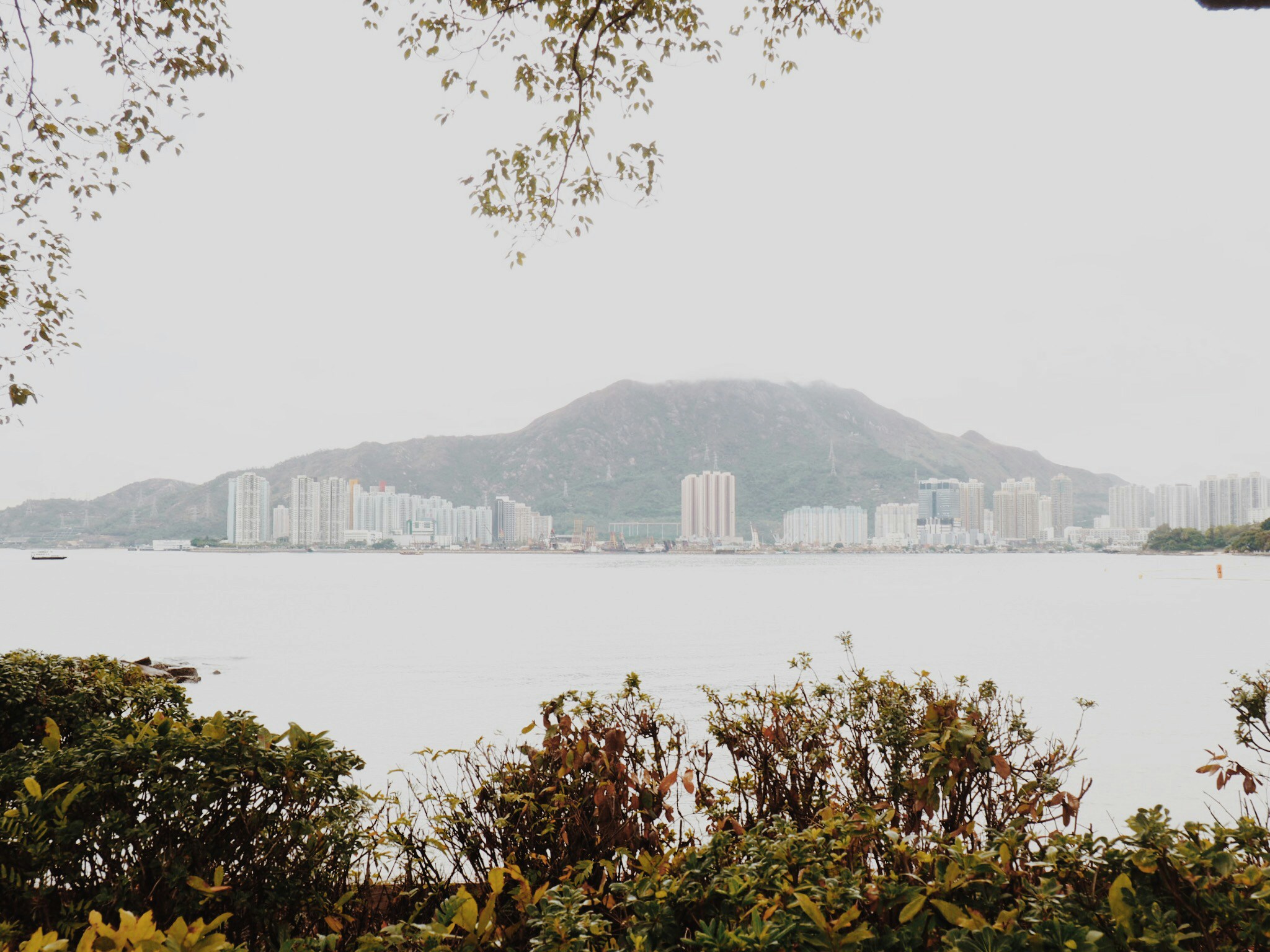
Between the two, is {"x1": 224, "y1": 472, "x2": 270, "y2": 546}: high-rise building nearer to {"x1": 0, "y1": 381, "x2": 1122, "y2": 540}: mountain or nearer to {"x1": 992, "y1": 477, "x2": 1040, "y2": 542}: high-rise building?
Answer: {"x1": 0, "y1": 381, "x2": 1122, "y2": 540}: mountain

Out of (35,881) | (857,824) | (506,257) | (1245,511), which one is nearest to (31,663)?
(35,881)

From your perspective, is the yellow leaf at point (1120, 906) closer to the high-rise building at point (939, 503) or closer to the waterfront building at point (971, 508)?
the high-rise building at point (939, 503)

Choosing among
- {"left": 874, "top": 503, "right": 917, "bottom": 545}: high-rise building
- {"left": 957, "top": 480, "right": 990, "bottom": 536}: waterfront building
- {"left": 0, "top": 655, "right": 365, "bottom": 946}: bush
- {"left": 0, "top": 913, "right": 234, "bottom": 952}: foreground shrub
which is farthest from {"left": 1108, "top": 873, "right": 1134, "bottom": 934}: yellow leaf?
{"left": 957, "top": 480, "right": 990, "bottom": 536}: waterfront building

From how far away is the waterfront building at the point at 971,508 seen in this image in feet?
426

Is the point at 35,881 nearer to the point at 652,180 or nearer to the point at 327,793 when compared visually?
the point at 327,793

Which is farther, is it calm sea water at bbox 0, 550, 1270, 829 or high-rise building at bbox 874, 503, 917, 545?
high-rise building at bbox 874, 503, 917, 545

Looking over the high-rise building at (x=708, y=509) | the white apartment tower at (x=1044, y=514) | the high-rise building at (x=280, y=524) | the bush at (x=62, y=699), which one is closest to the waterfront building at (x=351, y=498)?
the high-rise building at (x=280, y=524)

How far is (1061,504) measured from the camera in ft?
441

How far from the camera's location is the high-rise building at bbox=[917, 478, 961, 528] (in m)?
129

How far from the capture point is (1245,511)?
297 feet

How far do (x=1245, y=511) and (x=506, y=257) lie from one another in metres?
113

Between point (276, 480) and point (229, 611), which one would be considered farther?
point (276, 480)

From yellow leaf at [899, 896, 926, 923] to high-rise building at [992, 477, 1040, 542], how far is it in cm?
14232

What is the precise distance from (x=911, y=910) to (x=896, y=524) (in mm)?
134453
